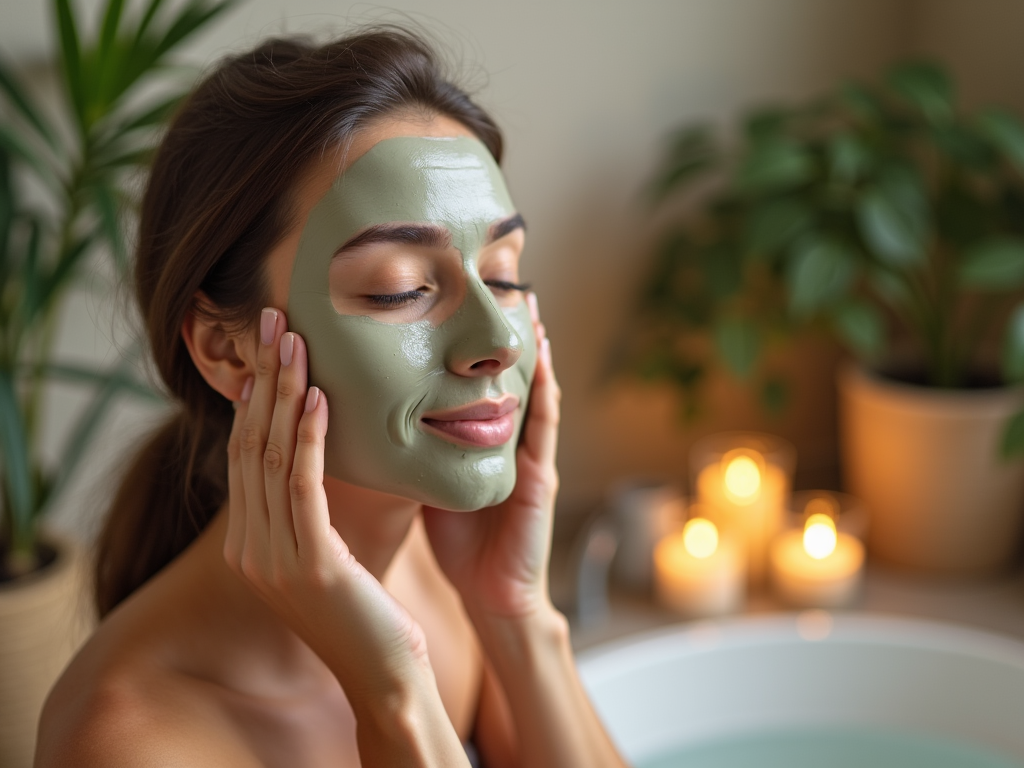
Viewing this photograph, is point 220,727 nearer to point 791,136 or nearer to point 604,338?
point 604,338

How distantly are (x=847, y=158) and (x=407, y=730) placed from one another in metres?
1.44

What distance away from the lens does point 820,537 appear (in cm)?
210

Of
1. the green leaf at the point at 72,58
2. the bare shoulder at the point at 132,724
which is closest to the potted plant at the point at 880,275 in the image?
the green leaf at the point at 72,58

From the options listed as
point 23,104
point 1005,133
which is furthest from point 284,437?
point 1005,133

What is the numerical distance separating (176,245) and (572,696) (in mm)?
599

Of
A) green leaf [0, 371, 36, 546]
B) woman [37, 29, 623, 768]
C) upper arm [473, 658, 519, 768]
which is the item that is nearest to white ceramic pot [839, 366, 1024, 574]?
upper arm [473, 658, 519, 768]

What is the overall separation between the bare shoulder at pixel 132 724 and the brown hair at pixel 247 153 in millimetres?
274

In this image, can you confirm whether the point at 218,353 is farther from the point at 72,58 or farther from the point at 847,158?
the point at 847,158

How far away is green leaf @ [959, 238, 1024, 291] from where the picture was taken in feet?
6.01

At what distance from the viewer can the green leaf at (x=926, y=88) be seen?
78.6 inches

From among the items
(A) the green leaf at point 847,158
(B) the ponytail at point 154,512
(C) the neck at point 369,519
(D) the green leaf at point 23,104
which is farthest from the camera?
(A) the green leaf at point 847,158

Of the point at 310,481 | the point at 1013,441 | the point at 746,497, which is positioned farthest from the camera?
the point at 746,497

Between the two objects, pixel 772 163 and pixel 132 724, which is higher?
pixel 772 163

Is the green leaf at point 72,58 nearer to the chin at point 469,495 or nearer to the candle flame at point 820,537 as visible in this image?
the chin at point 469,495
